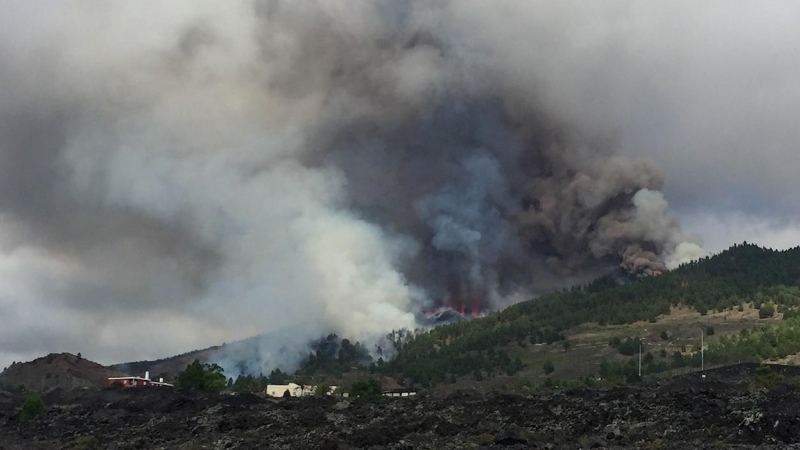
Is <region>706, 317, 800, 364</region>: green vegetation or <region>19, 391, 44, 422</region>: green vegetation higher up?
<region>706, 317, 800, 364</region>: green vegetation

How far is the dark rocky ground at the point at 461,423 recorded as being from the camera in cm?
5738

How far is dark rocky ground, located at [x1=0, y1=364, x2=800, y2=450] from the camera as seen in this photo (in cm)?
5738

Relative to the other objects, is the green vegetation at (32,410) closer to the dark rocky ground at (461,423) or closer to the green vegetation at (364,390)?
the dark rocky ground at (461,423)

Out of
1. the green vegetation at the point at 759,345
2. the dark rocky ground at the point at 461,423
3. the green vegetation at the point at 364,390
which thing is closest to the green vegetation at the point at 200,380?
the green vegetation at the point at 364,390

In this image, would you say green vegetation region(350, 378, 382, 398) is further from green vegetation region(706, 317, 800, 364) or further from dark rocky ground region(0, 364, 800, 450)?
green vegetation region(706, 317, 800, 364)

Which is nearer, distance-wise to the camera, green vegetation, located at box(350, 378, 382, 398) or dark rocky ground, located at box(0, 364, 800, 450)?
dark rocky ground, located at box(0, 364, 800, 450)

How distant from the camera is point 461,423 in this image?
239 ft

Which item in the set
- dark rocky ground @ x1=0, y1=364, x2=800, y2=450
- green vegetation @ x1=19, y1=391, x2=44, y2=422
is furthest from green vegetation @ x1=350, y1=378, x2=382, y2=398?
green vegetation @ x1=19, y1=391, x2=44, y2=422

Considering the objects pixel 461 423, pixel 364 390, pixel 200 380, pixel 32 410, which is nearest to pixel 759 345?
pixel 364 390

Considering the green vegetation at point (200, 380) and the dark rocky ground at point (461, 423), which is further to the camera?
the green vegetation at point (200, 380)

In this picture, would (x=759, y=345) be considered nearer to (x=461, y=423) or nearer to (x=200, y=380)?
(x=200, y=380)

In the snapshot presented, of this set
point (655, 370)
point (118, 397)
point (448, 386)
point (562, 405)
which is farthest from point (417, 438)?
point (448, 386)

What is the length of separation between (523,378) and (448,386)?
15535mm

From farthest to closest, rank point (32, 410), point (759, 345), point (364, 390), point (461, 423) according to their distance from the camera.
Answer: point (759, 345) → point (364, 390) → point (32, 410) → point (461, 423)
